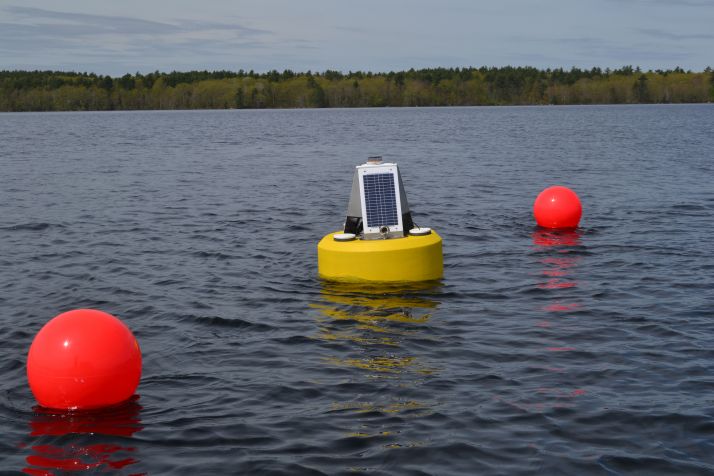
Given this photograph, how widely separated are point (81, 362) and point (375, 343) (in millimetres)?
4246

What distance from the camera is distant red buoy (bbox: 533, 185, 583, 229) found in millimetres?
21391

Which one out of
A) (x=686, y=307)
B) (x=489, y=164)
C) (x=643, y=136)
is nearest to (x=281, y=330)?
(x=686, y=307)

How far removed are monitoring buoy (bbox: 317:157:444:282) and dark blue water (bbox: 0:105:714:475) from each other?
1.19ft

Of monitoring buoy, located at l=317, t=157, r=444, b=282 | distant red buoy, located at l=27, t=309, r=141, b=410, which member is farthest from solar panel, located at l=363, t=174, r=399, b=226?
distant red buoy, located at l=27, t=309, r=141, b=410

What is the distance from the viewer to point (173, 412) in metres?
9.80

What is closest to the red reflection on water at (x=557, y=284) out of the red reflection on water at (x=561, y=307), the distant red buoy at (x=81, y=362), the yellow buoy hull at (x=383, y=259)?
the red reflection on water at (x=561, y=307)

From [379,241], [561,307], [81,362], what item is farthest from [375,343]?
[81,362]

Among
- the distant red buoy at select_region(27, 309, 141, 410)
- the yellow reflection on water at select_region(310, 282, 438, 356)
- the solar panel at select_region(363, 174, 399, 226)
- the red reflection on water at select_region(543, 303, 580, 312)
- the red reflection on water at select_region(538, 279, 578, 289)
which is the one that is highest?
the solar panel at select_region(363, 174, 399, 226)

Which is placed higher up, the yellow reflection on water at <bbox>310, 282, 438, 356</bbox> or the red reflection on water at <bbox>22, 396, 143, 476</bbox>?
the yellow reflection on water at <bbox>310, 282, 438, 356</bbox>

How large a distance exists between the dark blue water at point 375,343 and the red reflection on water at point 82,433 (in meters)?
0.03

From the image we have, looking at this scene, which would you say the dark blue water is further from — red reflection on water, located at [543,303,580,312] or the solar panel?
the solar panel

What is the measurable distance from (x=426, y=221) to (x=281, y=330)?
12.7 m

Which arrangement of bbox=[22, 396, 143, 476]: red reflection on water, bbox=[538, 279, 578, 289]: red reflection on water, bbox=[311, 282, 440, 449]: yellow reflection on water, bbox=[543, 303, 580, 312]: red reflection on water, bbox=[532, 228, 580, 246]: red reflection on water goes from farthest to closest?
bbox=[532, 228, 580, 246]: red reflection on water
bbox=[538, 279, 578, 289]: red reflection on water
bbox=[543, 303, 580, 312]: red reflection on water
bbox=[311, 282, 440, 449]: yellow reflection on water
bbox=[22, 396, 143, 476]: red reflection on water

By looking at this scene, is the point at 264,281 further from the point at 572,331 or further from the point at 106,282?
the point at 572,331
